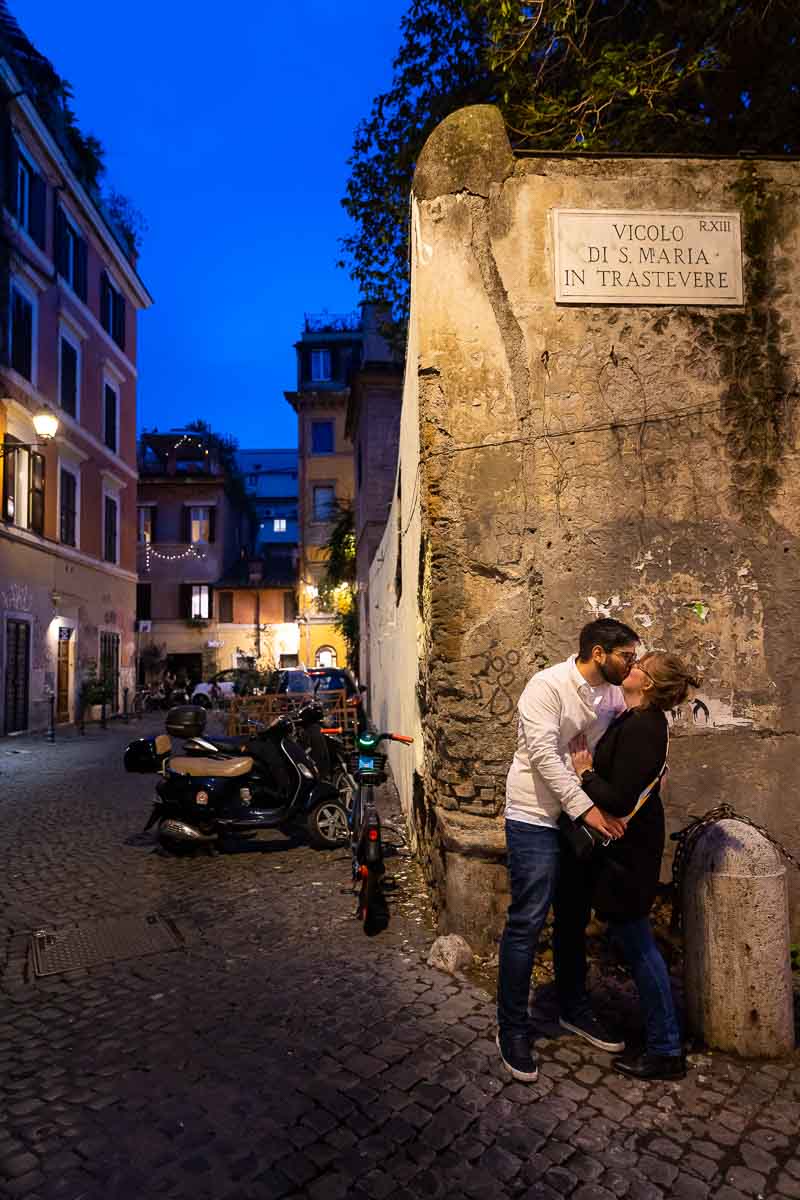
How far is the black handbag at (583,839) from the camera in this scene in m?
3.09

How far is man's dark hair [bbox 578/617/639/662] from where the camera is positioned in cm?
325

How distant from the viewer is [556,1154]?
2670 mm

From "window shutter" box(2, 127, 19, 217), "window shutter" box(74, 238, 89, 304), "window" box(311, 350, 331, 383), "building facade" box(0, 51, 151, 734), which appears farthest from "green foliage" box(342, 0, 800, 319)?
"window" box(311, 350, 331, 383)

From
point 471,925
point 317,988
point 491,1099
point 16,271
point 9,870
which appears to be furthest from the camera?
point 16,271

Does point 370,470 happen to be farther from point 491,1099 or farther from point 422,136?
point 491,1099

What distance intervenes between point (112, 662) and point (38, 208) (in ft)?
39.6

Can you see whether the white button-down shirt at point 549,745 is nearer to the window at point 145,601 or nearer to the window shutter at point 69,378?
the window shutter at point 69,378

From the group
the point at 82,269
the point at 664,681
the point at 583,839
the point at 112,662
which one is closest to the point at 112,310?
the point at 82,269

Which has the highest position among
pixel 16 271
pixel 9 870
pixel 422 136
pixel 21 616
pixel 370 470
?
pixel 16 271

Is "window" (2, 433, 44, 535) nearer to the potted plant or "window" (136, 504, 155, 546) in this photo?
the potted plant

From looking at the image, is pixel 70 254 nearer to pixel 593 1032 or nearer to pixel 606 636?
pixel 606 636

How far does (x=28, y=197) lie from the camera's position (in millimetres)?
18469

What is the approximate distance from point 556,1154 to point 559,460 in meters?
3.21

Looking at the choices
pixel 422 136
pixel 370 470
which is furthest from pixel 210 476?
pixel 422 136
